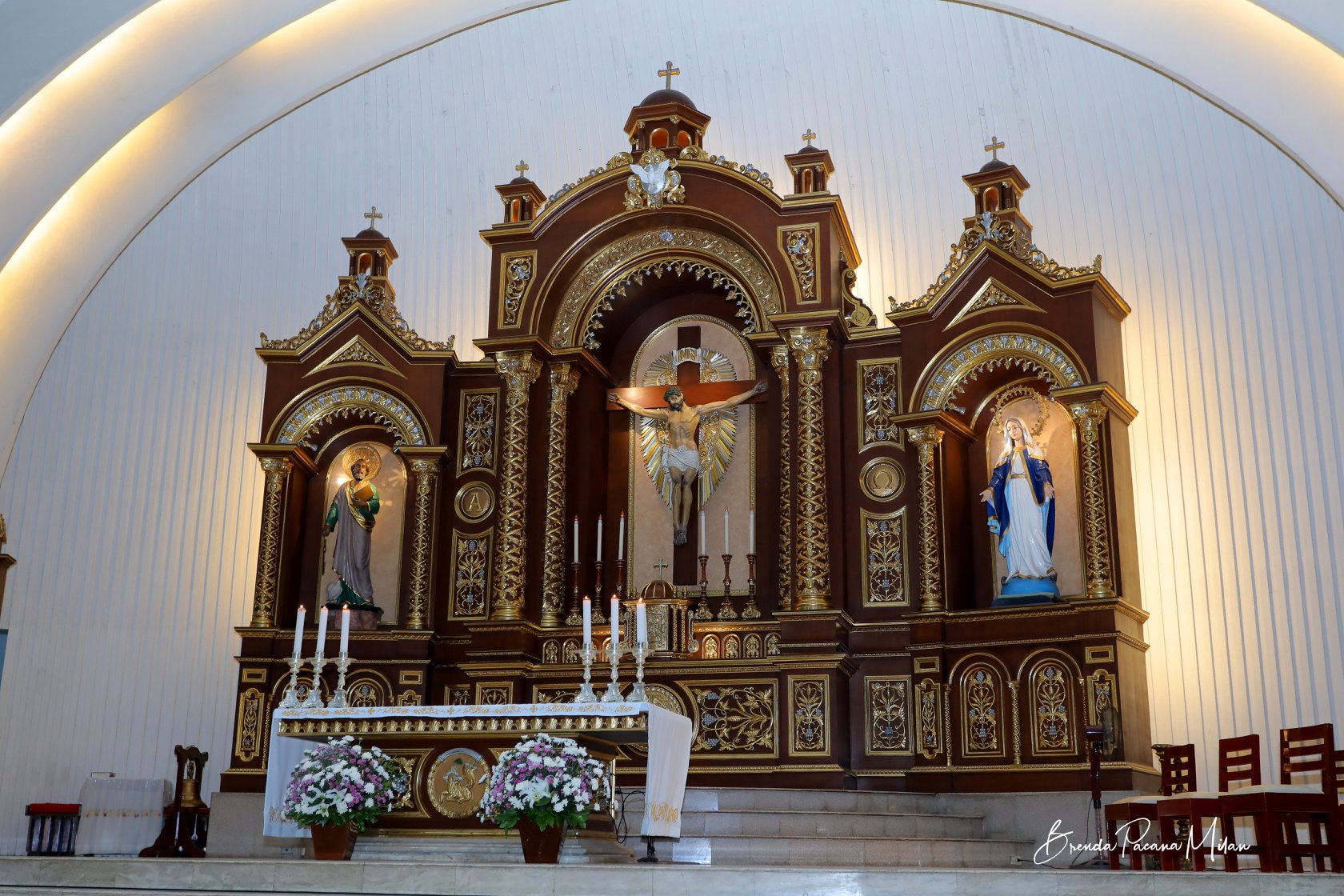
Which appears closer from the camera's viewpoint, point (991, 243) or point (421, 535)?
point (991, 243)

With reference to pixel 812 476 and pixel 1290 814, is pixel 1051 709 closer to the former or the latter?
pixel 812 476

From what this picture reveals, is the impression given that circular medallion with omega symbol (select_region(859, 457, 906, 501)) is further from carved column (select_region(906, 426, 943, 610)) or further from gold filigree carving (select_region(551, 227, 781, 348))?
gold filigree carving (select_region(551, 227, 781, 348))

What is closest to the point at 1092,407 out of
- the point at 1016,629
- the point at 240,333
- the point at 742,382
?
the point at 1016,629

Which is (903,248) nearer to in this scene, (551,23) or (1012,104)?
(1012,104)

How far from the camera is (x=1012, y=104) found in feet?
48.3

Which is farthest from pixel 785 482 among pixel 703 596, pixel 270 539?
pixel 270 539

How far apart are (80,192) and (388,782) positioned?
12.8 feet

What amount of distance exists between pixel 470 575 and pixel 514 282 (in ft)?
9.21

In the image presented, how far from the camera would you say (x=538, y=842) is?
26.2 ft

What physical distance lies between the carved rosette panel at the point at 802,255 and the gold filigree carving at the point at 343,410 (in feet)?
12.4

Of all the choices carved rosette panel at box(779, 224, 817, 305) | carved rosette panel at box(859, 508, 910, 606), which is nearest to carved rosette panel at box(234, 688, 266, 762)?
carved rosette panel at box(859, 508, 910, 606)

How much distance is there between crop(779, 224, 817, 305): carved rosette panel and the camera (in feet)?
41.1

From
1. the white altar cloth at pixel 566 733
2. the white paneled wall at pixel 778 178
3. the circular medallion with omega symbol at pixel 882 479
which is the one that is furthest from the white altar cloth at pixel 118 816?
the circular medallion with omega symbol at pixel 882 479

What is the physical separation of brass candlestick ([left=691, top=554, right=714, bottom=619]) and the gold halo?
11.0 feet
